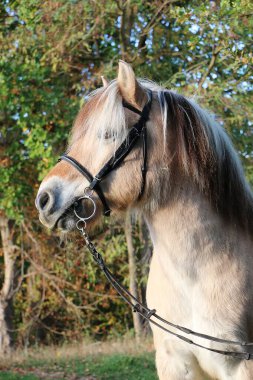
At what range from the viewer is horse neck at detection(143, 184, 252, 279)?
3131 mm

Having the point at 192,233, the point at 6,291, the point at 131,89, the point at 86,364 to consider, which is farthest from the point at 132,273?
the point at 131,89

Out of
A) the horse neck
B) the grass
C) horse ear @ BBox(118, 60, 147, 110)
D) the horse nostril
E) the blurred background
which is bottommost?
the grass

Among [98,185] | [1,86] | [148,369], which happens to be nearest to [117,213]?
[98,185]

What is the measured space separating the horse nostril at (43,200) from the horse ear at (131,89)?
1.98 ft

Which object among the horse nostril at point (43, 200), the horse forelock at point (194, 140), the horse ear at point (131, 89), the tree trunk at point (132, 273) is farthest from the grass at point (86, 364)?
the horse ear at point (131, 89)

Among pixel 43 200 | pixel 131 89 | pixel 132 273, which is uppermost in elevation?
pixel 131 89

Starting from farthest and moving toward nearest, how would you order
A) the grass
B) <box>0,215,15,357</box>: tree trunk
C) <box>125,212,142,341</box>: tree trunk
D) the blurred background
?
1. <box>0,215,15,357</box>: tree trunk
2. <box>125,212,142,341</box>: tree trunk
3. the blurred background
4. the grass

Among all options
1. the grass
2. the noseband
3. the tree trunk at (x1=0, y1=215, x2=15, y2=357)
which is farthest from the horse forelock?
the tree trunk at (x1=0, y1=215, x2=15, y2=357)

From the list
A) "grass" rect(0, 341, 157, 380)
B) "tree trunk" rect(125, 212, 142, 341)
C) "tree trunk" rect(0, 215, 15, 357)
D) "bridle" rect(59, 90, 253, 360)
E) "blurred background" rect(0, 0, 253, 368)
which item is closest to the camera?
"bridle" rect(59, 90, 253, 360)

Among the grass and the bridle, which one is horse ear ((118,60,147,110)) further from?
the grass

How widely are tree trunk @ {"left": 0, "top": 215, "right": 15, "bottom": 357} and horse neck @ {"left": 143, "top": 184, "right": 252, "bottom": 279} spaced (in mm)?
9921

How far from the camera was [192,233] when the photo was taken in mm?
3129

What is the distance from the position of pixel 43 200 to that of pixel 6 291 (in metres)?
10.6

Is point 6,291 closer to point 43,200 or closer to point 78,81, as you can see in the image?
point 78,81
